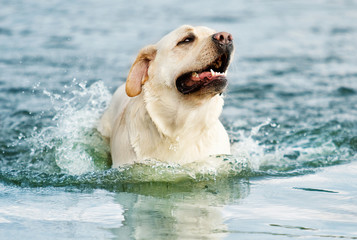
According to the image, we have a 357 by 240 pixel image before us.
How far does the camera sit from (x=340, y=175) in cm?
520

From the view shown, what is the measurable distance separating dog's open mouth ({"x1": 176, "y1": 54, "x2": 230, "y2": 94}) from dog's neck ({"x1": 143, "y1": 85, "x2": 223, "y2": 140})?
0.38ft

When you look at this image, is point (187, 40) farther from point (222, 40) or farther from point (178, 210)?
point (178, 210)

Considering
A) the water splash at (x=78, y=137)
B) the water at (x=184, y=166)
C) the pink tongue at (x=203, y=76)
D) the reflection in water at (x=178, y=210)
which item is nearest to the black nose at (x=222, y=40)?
the pink tongue at (x=203, y=76)

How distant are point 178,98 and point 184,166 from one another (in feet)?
1.98

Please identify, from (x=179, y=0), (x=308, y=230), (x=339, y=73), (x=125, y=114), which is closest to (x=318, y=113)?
(x=339, y=73)

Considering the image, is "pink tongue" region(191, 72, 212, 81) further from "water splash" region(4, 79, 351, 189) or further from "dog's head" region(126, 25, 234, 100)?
"water splash" region(4, 79, 351, 189)

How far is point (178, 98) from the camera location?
4785mm

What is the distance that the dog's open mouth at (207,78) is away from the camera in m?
4.51

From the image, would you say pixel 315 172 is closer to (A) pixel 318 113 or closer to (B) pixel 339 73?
(A) pixel 318 113

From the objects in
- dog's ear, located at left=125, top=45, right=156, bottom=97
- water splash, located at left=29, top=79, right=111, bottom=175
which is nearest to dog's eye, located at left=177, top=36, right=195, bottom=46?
dog's ear, located at left=125, top=45, right=156, bottom=97

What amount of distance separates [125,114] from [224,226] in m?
1.89

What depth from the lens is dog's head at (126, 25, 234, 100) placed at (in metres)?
4.52

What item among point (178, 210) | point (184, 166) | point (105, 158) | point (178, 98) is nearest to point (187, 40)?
point (178, 98)

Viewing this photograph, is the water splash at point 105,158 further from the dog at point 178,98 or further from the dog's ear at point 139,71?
the dog's ear at point 139,71
